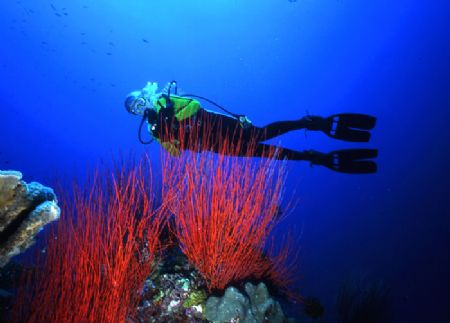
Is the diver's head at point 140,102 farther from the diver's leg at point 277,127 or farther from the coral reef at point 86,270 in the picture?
the coral reef at point 86,270

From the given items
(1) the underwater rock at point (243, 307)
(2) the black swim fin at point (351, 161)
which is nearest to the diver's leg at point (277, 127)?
(2) the black swim fin at point (351, 161)

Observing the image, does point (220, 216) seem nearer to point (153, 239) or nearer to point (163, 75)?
point (153, 239)

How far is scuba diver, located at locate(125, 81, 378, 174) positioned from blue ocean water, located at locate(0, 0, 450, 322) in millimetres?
16601

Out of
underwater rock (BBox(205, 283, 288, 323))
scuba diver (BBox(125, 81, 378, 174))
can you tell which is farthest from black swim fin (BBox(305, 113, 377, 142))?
underwater rock (BBox(205, 283, 288, 323))

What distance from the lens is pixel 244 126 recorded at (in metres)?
5.33

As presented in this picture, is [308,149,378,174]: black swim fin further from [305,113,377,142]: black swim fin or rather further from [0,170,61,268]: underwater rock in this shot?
[0,170,61,268]: underwater rock

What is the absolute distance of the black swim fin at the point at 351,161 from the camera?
17.0 ft

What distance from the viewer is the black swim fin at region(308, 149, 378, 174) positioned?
5176 millimetres

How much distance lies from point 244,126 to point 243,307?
3.11 metres

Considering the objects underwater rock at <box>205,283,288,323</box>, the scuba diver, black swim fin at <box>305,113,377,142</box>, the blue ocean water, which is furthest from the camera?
the blue ocean water

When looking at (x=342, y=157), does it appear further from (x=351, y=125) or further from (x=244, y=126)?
(x=244, y=126)

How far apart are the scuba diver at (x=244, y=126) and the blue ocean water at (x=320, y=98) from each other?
54.5ft

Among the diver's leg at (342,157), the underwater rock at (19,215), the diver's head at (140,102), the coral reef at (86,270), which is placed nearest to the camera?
the underwater rock at (19,215)

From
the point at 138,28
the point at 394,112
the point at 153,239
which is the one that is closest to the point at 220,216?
the point at 153,239
